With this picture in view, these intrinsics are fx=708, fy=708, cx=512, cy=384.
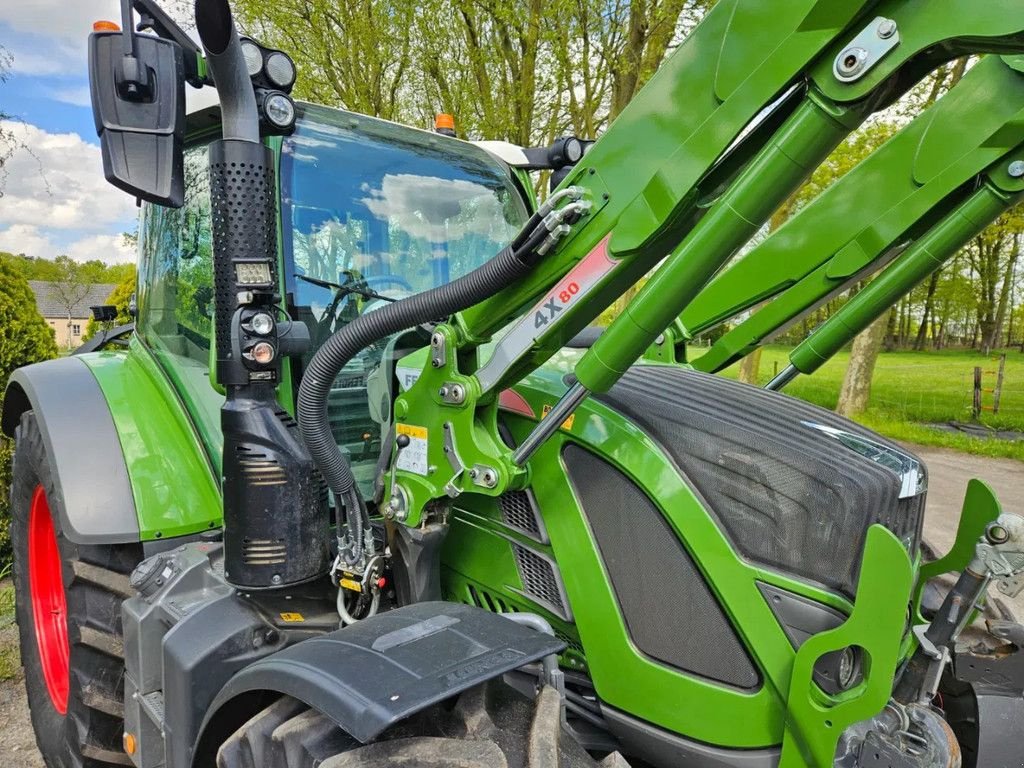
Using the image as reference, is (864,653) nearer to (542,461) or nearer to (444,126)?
(542,461)

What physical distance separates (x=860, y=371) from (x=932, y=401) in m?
3.89

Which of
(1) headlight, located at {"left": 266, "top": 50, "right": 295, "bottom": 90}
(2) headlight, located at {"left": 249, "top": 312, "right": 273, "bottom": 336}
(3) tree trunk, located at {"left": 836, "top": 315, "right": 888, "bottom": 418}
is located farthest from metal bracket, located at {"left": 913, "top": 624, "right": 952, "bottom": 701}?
(3) tree trunk, located at {"left": 836, "top": 315, "right": 888, "bottom": 418}

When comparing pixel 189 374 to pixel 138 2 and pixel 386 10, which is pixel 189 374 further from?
pixel 386 10

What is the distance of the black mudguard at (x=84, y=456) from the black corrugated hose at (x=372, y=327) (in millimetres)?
756

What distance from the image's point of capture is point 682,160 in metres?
1.44

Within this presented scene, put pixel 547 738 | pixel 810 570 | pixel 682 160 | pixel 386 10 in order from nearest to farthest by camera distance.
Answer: pixel 547 738 < pixel 682 160 < pixel 810 570 < pixel 386 10

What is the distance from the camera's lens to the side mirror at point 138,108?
1.50m

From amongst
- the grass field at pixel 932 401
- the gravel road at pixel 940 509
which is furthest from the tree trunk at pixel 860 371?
the gravel road at pixel 940 509

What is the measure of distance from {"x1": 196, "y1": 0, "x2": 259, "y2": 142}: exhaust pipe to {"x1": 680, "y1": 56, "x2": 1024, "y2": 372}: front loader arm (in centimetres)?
162

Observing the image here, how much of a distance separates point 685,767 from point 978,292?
27.8 m

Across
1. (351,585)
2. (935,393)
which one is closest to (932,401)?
(935,393)

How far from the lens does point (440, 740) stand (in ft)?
4.27

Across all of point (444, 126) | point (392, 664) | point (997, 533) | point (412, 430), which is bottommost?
point (392, 664)

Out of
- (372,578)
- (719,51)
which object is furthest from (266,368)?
(719,51)
